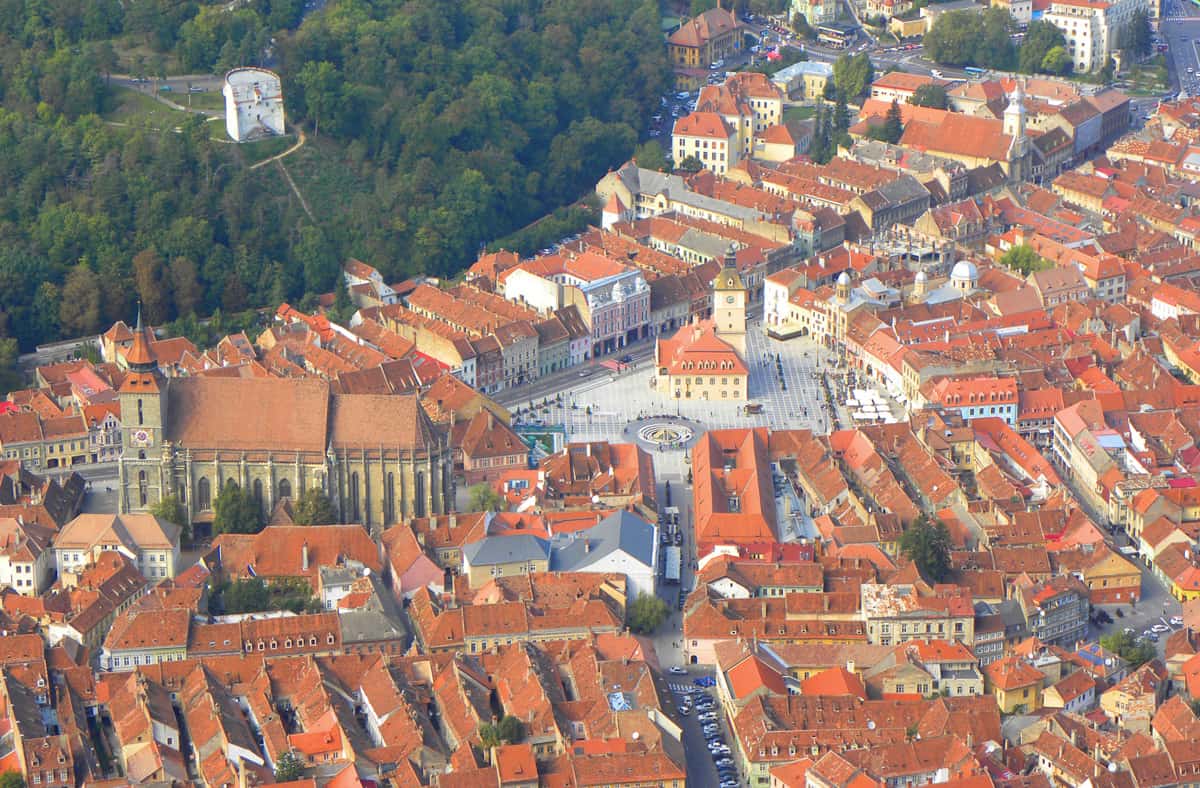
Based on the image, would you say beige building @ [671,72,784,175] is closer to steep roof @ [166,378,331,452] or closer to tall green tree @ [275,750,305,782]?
steep roof @ [166,378,331,452]

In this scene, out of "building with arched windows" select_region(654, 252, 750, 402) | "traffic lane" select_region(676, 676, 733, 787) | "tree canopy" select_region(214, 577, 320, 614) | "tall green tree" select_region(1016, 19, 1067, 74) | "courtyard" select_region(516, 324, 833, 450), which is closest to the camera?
"traffic lane" select_region(676, 676, 733, 787)

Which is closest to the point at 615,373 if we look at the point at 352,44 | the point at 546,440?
the point at 546,440

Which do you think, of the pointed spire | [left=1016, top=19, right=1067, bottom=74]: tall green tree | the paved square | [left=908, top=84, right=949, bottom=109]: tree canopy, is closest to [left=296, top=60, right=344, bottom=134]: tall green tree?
the paved square

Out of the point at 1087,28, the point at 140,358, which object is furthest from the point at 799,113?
the point at 140,358

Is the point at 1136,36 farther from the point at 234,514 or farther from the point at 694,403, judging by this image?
the point at 234,514

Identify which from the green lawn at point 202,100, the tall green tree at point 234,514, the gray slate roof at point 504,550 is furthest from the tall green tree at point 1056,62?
the tall green tree at point 234,514

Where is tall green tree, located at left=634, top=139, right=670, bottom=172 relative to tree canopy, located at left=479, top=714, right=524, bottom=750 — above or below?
below

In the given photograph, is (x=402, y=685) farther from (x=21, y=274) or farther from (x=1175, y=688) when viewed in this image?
(x=21, y=274)
